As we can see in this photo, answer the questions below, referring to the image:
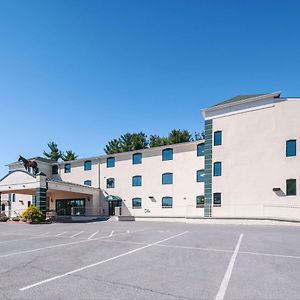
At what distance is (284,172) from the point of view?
79.3 feet

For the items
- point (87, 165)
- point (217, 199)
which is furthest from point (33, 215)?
point (217, 199)

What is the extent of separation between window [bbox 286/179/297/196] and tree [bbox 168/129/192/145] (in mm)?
28965

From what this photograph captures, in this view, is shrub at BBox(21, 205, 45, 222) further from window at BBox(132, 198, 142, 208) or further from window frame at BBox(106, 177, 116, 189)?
window at BBox(132, 198, 142, 208)

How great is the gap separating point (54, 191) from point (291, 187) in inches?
1110

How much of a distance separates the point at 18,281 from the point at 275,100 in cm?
2469

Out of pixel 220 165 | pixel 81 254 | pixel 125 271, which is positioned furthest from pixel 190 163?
pixel 125 271

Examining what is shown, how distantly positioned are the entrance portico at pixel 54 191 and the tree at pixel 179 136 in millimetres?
19794

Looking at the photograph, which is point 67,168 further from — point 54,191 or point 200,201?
point 200,201

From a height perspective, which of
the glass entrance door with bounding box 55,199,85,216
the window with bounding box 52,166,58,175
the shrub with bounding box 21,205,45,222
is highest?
the window with bounding box 52,166,58,175

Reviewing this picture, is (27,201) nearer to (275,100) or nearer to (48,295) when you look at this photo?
(275,100)

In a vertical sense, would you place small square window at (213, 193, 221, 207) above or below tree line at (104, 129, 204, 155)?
below

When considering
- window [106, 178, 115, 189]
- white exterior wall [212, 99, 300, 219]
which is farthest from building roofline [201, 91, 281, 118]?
window [106, 178, 115, 189]

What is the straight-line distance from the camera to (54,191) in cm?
3791

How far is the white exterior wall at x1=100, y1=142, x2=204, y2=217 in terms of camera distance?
31203mm
